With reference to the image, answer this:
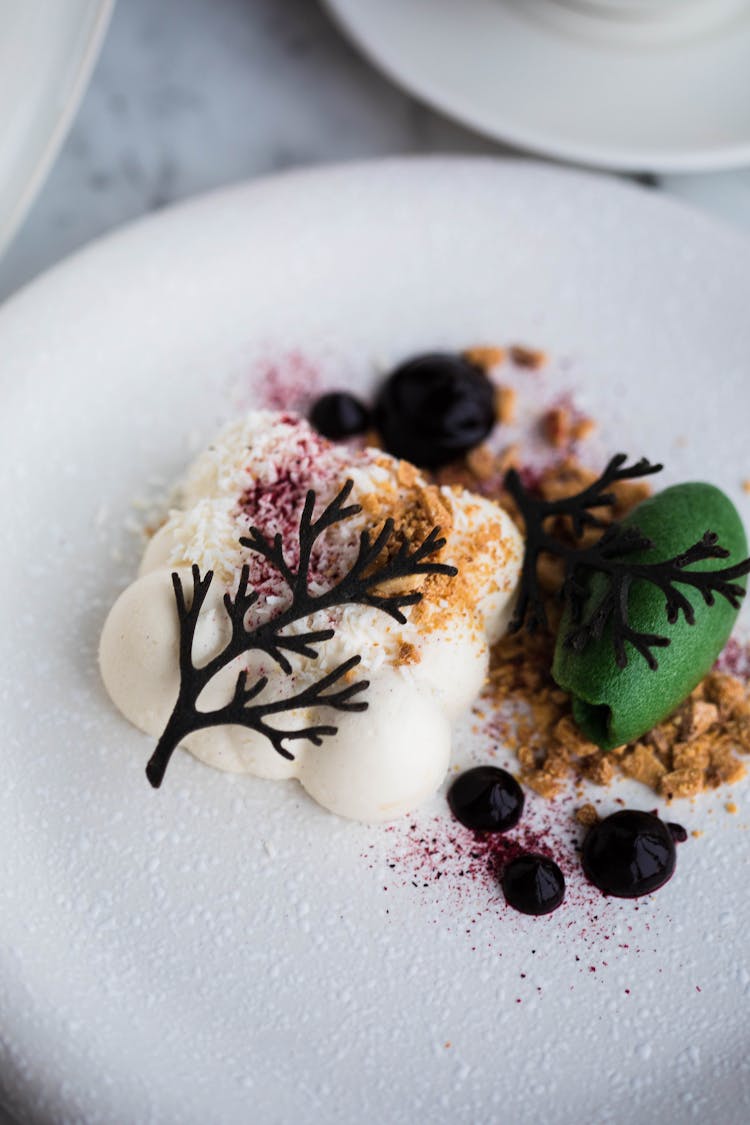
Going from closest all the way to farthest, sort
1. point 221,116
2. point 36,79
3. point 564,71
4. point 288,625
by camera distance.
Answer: point 288,625
point 36,79
point 564,71
point 221,116

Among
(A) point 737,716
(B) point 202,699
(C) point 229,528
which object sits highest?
(C) point 229,528

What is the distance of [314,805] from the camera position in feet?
4.37

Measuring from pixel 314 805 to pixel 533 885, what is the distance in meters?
0.25

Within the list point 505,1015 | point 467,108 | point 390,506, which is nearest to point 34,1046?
point 505,1015

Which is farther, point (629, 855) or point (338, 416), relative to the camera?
point (338, 416)

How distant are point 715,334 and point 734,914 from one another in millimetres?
750

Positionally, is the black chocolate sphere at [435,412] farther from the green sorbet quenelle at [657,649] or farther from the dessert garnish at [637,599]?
the green sorbet quenelle at [657,649]

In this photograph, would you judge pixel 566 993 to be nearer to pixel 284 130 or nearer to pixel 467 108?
pixel 467 108

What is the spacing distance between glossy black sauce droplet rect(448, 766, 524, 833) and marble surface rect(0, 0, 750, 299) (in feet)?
3.22

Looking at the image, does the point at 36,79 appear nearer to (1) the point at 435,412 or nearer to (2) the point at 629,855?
(1) the point at 435,412

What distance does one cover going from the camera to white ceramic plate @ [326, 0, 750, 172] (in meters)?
1.66

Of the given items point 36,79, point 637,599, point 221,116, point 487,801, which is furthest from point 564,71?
point 487,801

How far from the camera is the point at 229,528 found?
1327 mm

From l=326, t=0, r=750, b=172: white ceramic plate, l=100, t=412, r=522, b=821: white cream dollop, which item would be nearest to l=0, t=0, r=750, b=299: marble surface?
l=326, t=0, r=750, b=172: white ceramic plate
